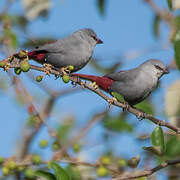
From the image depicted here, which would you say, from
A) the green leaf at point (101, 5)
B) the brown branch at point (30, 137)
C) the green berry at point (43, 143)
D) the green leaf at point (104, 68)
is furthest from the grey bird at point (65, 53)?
the green leaf at point (104, 68)

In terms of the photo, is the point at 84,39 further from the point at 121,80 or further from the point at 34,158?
the point at 34,158

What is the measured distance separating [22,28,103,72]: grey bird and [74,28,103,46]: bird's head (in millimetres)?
183

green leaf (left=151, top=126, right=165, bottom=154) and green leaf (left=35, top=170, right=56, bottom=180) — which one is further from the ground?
green leaf (left=151, top=126, right=165, bottom=154)

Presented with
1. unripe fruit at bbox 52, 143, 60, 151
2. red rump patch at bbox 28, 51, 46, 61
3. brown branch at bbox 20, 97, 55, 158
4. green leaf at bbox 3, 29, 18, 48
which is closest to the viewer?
red rump patch at bbox 28, 51, 46, 61

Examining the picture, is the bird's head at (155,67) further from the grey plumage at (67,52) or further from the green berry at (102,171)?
the green berry at (102,171)

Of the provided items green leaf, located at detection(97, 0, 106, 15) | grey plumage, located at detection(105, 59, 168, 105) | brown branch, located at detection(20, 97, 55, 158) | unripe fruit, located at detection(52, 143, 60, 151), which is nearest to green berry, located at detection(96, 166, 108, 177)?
unripe fruit, located at detection(52, 143, 60, 151)

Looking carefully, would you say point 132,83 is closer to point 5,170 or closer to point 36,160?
point 36,160

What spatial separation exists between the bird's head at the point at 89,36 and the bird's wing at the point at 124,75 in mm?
411

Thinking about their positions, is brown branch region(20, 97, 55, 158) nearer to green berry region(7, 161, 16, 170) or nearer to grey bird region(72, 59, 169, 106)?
green berry region(7, 161, 16, 170)

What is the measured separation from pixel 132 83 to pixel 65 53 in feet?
2.43

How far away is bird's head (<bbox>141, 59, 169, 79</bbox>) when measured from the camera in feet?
14.0

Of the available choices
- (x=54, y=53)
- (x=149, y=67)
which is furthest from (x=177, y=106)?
(x=54, y=53)

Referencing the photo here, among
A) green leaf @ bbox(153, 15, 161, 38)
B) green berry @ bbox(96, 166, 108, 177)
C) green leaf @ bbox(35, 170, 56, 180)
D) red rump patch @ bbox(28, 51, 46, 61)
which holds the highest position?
green leaf @ bbox(153, 15, 161, 38)

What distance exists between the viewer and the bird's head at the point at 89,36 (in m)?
4.32
